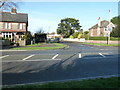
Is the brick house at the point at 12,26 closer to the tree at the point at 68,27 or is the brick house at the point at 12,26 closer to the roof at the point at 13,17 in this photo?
the roof at the point at 13,17

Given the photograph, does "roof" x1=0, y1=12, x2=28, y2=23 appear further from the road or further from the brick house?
the road

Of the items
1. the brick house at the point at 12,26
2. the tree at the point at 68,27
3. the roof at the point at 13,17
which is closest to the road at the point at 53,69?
the brick house at the point at 12,26

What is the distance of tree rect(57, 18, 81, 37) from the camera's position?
96162 mm

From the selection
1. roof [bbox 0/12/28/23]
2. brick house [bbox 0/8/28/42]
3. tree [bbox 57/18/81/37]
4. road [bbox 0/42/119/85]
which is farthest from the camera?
tree [bbox 57/18/81/37]

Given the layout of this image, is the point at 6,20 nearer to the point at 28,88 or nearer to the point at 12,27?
the point at 12,27

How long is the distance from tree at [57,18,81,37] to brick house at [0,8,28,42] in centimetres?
4898

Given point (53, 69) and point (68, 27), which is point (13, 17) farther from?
point (68, 27)

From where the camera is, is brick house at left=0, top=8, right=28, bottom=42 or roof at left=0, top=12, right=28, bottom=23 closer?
brick house at left=0, top=8, right=28, bottom=42

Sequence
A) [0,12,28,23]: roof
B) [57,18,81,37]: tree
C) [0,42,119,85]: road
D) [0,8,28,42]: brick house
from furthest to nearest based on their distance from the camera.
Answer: [57,18,81,37]: tree
[0,12,28,23]: roof
[0,8,28,42]: brick house
[0,42,119,85]: road

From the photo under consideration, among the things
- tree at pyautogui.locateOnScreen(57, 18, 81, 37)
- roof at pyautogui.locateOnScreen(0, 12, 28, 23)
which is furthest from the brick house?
tree at pyautogui.locateOnScreen(57, 18, 81, 37)

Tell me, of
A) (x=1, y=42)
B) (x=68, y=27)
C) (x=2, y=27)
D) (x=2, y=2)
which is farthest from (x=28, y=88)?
(x=68, y=27)

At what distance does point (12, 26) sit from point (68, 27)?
52.8 meters

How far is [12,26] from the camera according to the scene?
46.2 meters

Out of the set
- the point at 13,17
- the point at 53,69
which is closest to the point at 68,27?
the point at 13,17
